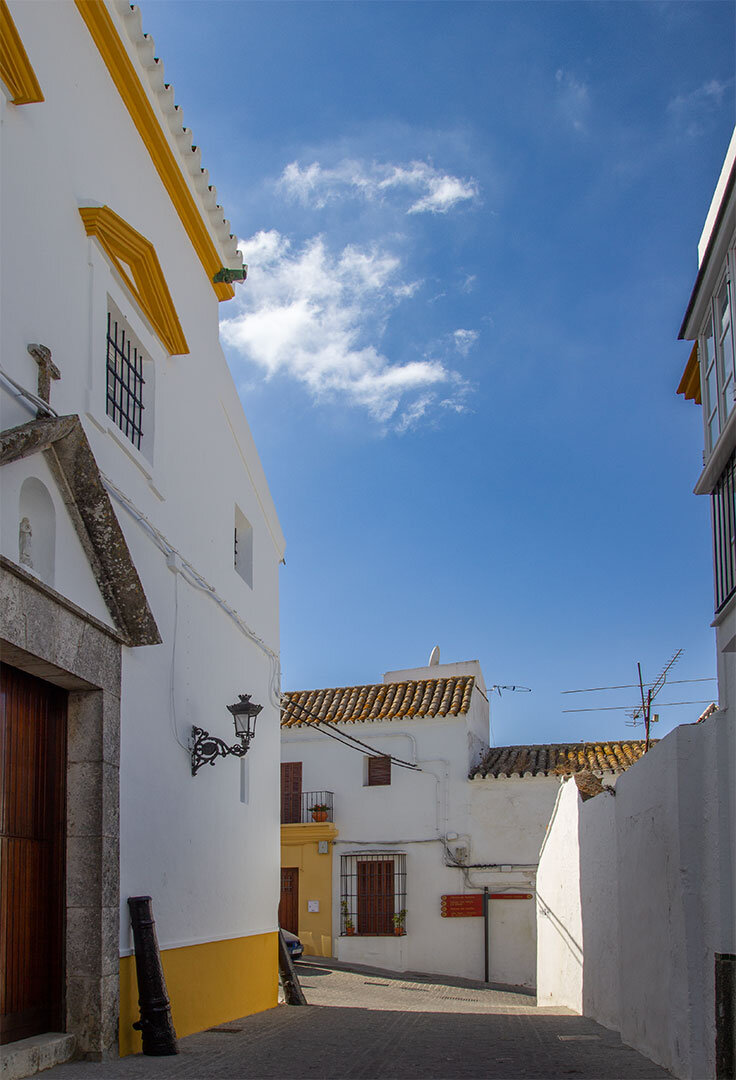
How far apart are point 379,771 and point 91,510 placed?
55.4ft

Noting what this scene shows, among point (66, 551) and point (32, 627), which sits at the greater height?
point (66, 551)

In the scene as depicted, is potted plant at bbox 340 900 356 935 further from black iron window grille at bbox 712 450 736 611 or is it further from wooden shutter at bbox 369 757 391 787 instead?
black iron window grille at bbox 712 450 736 611

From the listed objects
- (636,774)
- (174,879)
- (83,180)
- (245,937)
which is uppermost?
(83,180)

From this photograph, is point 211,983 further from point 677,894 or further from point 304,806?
point 304,806

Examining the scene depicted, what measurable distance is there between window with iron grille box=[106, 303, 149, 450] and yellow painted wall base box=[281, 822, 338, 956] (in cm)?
1539

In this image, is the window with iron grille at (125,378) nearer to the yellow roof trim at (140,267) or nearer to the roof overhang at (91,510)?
the yellow roof trim at (140,267)

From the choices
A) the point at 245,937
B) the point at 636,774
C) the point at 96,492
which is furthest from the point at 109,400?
the point at 245,937

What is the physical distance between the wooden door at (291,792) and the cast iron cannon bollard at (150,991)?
53.2 ft

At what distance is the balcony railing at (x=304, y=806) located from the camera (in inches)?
858

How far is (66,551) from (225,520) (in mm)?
3853

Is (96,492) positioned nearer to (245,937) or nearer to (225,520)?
(225,520)

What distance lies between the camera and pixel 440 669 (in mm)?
24562

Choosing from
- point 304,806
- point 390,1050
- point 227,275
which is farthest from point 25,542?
point 304,806

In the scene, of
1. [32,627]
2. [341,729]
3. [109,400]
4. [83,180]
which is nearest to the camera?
[32,627]
